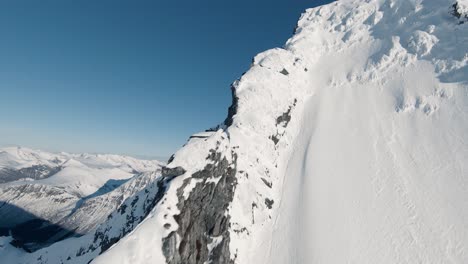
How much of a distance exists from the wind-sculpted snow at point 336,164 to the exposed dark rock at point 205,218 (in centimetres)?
13

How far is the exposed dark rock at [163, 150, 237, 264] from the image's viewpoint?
29031 millimetres

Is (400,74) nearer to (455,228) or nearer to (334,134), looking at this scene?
(334,134)

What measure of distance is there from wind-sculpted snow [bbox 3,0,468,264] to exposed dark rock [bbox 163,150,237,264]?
5.2 inches

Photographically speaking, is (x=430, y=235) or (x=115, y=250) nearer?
(x=115, y=250)

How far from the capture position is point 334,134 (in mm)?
46750

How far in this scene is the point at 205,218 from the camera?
33.2 metres

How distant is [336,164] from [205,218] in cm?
1971

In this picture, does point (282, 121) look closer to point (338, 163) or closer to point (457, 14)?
point (338, 163)

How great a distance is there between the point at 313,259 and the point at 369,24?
53631 mm

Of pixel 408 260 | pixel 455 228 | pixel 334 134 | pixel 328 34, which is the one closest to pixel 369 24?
pixel 328 34

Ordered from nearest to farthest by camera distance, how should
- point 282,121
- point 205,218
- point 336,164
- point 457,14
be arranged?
point 205,218, point 336,164, point 282,121, point 457,14

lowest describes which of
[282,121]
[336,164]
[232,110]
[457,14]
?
[336,164]

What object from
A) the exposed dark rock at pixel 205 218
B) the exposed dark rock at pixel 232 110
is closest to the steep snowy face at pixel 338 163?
the exposed dark rock at pixel 205 218

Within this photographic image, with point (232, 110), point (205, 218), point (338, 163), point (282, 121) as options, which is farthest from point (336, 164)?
point (205, 218)
